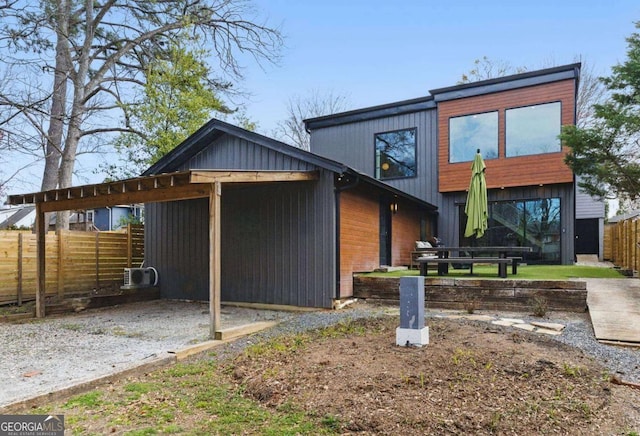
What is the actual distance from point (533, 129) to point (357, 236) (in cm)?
619

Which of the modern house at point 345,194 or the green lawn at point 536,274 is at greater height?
the modern house at point 345,194

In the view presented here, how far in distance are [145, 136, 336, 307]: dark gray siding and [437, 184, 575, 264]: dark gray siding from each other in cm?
605

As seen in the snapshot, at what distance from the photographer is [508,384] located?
3.33 metres

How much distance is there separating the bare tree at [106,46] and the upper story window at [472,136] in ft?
25.1

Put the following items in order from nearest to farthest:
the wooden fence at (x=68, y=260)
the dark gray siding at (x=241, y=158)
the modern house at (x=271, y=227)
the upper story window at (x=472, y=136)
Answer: the modern house at (x=271, y=227) → the dark gray siding at (x=241, y=158) → the wooden fence at (x=68, y=260) → the upper story window at (x=472, y=136)

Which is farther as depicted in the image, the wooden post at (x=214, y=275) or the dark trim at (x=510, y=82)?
the dark trim at (x=510, y=82)

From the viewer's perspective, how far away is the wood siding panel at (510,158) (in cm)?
1068

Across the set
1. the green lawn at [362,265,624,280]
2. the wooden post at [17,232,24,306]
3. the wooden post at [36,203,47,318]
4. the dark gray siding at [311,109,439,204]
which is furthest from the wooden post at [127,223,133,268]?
the dark gray siding at [311,109,439,204]

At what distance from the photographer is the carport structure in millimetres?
5633

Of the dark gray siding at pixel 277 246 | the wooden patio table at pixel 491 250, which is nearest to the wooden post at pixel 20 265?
the dark gray siding at pixel 277 246

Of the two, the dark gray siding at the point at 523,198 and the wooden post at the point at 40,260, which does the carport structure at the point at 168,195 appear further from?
the dark gray siding at the point at 523,198

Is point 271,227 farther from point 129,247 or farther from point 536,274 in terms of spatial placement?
point 536,274

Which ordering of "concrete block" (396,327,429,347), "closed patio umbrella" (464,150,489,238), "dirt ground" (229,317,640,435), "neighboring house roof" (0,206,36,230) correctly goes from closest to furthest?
"dirt ground" (229,317,640,435), "concrete block" (396,327,429,347), "closed patio umbrella" (464,150,489,238), "neighboring house roof" (0,206,36,230)

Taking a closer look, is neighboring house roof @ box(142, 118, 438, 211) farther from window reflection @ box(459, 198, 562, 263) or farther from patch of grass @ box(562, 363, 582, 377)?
patch of grass @ box(562, 363, 582, 377)
